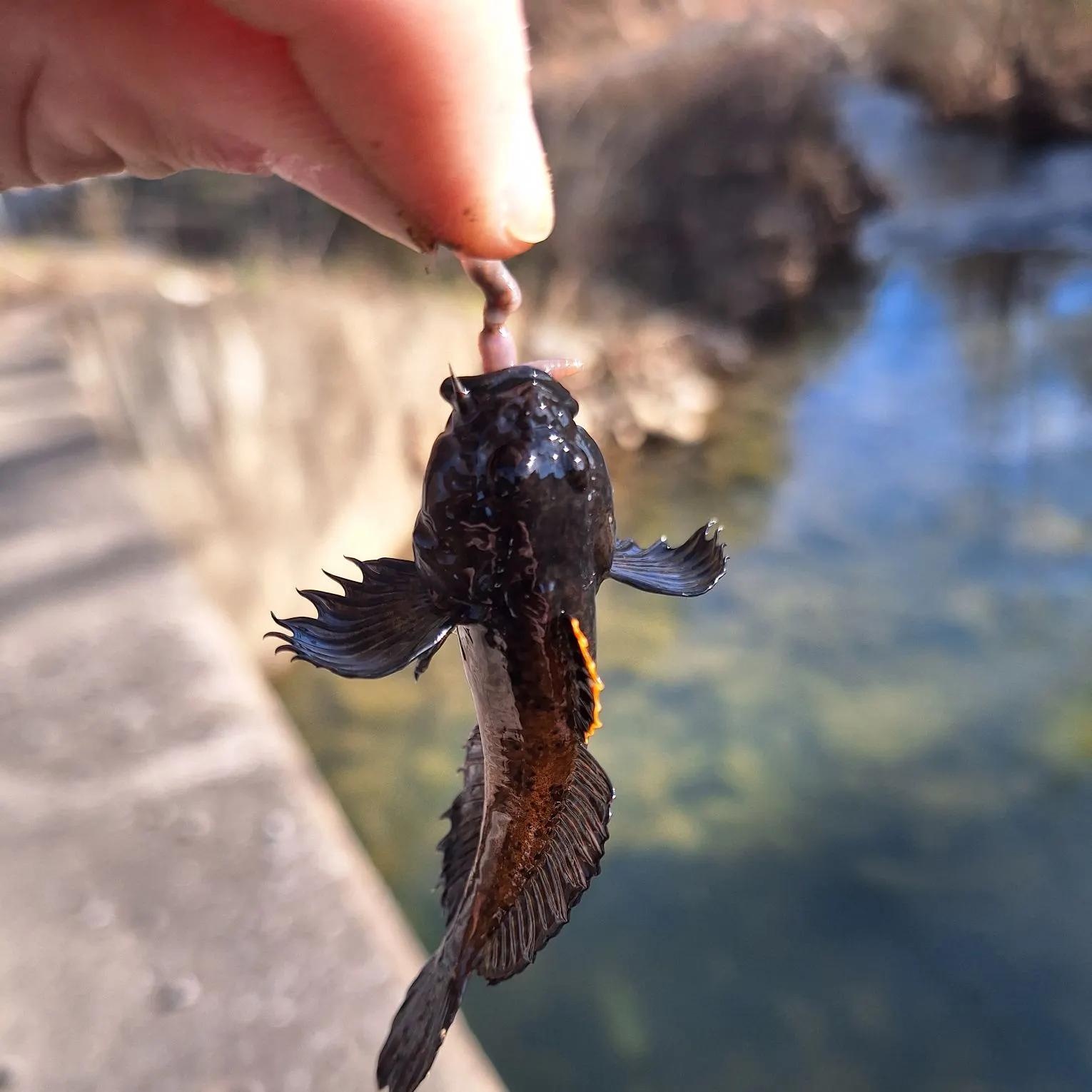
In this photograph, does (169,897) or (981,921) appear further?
(981,921)

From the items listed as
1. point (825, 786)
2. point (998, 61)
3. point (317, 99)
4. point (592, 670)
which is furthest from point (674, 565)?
point (998, 61)

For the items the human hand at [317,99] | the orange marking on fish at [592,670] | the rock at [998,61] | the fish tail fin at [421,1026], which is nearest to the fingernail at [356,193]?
the human hand at [317,99]

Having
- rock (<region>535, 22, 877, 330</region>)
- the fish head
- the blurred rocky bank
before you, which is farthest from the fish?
rock (<region>535, 22, 877, 330</region>)

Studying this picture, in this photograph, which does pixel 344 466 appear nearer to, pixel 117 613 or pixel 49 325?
pixel 49 325

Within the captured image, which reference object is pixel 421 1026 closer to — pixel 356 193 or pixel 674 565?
pixel 674 565

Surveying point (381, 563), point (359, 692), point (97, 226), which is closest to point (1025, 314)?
point (359, 692)

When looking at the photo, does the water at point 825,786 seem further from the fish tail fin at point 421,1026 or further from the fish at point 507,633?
the fish at point 507,633
